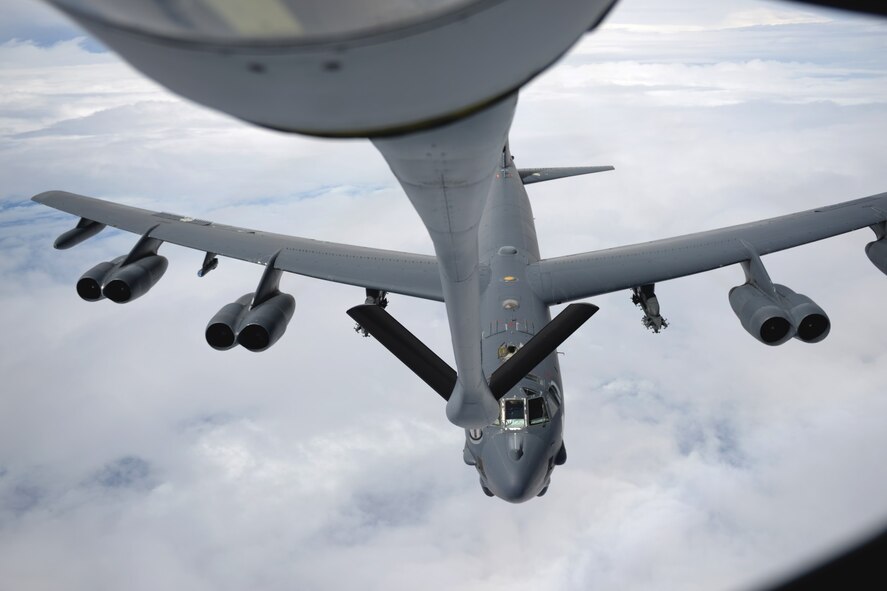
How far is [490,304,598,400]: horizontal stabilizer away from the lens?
31.6 feet

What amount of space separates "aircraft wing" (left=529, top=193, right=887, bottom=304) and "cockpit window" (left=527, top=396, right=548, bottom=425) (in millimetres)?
4412

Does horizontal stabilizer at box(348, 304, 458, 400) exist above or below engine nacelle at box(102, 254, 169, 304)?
above

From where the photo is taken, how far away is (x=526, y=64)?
8.25 ft

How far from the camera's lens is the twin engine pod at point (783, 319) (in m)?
14.9

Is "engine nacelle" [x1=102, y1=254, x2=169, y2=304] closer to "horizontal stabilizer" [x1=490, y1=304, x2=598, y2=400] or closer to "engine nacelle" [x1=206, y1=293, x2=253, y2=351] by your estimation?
"engine nacelle" [x1=206, y1=293, x2=253, y2=351]

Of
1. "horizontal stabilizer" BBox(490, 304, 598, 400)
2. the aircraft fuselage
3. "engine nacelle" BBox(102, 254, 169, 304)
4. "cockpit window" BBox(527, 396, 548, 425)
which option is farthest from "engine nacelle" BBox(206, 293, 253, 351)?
"horizontal stabilizer" BBox(490, 304, 598, 400)

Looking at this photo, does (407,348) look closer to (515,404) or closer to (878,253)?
(515,404)

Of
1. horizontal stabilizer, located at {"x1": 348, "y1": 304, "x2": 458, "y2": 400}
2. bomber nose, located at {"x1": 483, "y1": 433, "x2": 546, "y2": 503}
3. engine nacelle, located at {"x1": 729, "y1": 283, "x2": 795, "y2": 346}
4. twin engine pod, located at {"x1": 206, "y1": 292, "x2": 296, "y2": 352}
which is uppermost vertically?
horizontal stabilizer, located at {"x1": 348, "y1": 304, "x2": 458, "y2": 400}

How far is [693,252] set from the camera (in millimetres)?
17438

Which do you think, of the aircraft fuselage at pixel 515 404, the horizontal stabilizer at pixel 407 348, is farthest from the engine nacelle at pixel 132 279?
the horizontal stabilizer at pixel 407 348

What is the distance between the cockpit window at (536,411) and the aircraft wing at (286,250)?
496 centimetres

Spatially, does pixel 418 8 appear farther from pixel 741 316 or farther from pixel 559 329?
pixel 741 316

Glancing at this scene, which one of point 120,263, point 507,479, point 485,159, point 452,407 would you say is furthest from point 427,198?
point 120,263

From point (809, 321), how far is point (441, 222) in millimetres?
14546
